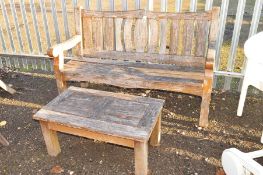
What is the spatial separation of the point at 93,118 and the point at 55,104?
0.53 meters

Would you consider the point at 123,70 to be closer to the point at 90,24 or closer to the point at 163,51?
the point at 163,51

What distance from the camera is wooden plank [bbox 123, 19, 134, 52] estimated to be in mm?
4254

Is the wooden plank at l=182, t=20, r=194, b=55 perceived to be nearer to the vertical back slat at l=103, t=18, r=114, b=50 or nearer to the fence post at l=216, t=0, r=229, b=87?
the fence post at l=216, t=0, r=229, b=87

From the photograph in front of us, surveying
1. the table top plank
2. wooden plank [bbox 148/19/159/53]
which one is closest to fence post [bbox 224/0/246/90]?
wooden plank [bbox 148/19/159/53]

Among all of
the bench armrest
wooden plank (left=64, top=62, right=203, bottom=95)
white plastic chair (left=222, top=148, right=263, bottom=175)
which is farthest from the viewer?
the bench armrest

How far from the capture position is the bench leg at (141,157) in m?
2.73

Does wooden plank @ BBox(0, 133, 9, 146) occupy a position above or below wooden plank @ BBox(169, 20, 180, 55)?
below

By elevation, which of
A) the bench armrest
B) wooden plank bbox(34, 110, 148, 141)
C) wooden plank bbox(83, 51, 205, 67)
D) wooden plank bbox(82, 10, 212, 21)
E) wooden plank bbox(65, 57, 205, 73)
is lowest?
wooden plank bbox(34, 110, 148, 141)

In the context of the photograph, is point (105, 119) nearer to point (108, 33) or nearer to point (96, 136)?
point (96, 136)

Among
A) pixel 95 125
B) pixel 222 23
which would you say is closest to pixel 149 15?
pixel 222 23

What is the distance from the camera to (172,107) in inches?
170

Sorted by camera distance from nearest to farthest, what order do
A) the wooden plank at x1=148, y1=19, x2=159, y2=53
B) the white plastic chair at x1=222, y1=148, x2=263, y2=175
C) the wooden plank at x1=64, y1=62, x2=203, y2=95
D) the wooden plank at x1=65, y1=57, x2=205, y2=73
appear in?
1. the white plastic chair at x1=222, y1=148, x2=263, y2=175
2. the wooden plank at x1=64, y1=62, x2=203, y2=95
3. the wooden plank at x1=65, y1=57, x2=205, y2=73
4. the wooden plank at x1=148, y1=19, x2=159, y2=53

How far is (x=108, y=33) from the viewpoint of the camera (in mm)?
4410

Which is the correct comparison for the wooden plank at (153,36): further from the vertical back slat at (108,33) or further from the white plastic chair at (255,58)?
the white plastic chair at (255,58)
